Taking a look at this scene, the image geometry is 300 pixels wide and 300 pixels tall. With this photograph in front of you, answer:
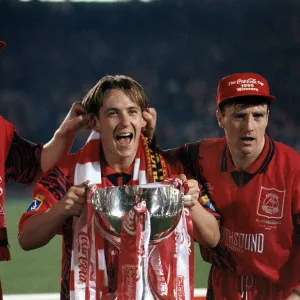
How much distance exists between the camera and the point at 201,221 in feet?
5.62

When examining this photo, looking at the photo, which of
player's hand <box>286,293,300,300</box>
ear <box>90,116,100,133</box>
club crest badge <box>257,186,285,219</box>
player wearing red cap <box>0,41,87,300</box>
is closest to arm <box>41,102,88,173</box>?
player wearing red cap <box>0,41,87,300</box>

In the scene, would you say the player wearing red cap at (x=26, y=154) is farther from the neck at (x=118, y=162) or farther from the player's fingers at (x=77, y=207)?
the player's fingers at (x=77, y=207)

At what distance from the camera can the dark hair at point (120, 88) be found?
1.79 m

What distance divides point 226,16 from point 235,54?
20.9 inches

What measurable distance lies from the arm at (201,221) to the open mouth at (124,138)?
0.20 m

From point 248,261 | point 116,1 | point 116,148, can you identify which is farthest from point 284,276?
point 116,1

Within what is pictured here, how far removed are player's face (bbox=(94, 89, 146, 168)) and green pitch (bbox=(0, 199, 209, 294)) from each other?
8.30 ft

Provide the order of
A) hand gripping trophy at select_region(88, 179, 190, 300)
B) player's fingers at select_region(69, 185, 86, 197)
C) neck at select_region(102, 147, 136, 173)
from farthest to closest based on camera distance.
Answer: neck at select_region(102, 147, 136, 173), player's fingers at select_region(69, 185, 86, 197), hand gripping trophy at select_region(88, 179, 190, 300)

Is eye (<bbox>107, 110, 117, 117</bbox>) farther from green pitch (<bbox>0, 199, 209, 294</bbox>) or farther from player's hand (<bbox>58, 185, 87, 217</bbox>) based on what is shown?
green pitch (<bbox>0, 199, 209, 294</bbox>)

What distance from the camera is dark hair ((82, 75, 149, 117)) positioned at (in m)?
1.79

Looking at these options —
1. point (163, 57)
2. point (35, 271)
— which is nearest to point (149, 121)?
point (35, 271)

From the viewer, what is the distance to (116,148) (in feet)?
5.82

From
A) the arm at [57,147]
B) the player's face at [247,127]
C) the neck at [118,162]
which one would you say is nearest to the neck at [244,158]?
the player's face at [247,127]

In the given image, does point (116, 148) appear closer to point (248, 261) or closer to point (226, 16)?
point (248, 261)
